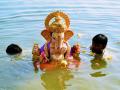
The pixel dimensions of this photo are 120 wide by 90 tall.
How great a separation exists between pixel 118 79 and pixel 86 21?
13.7 ft

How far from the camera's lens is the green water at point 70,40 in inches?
250

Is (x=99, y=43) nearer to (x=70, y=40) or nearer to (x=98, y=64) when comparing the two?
(x=98, y=64)

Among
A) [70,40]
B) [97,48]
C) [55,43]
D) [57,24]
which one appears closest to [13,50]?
[55,43]

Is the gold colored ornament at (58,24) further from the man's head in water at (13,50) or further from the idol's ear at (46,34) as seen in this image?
the man's head in water at (13,50)

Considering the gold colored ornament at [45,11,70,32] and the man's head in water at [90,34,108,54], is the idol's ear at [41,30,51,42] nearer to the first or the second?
the gold colored ornament at [45,11,70,32]

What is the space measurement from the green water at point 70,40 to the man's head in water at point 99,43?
0.21 m

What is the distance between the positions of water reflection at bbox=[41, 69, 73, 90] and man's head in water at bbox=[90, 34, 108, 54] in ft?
3.07

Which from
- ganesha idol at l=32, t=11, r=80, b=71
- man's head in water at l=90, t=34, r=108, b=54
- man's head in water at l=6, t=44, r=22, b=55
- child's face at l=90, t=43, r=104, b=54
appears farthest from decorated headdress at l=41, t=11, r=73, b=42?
man's head in water at l=6, t=44, r=22, b=55

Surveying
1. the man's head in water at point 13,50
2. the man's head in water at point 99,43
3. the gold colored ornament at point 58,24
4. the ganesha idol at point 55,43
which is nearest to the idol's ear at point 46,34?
the ganesha idol at point 55,43

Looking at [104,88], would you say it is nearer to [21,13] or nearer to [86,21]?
[86,21]

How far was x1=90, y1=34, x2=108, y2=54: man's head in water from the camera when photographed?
7273 millimetres

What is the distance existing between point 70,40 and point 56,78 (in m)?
2.08

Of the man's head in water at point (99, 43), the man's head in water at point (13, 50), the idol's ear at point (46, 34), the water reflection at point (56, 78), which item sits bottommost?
the water reflection at point (56, 78)

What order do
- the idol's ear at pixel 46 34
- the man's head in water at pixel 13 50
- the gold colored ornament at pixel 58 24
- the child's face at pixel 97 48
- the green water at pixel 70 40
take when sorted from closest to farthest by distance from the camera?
the green water at pixel 70 40
the gold colored ornament at pixel 58 24
the idol's ear at pixel 46 34
the child's face at pixel 97 48
the man's head in water at pixel 13 50
